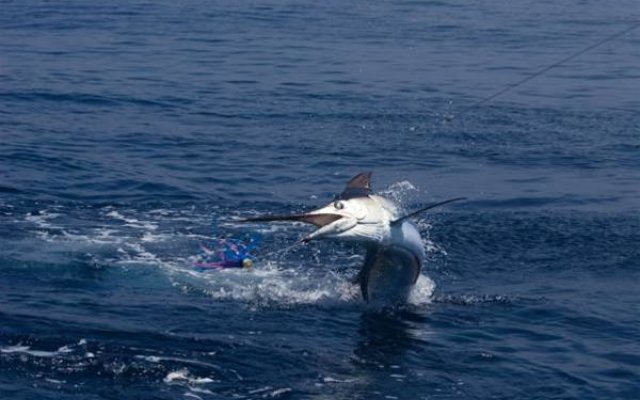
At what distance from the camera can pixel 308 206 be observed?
32.0 meters

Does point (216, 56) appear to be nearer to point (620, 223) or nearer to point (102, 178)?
point (102, 178)

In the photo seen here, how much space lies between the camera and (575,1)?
235 feet

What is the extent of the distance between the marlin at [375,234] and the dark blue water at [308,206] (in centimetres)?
76

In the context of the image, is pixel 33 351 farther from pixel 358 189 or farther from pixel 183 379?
pixel 358 189

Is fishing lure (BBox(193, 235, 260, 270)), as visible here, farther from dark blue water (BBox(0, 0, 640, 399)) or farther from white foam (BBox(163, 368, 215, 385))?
white foam (BBox(163, 368, 215, 385))

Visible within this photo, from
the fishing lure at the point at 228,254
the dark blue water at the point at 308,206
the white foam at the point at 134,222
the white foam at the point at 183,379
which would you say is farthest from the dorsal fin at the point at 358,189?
the white foam at the point at 134,222

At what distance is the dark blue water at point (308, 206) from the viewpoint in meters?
21.5

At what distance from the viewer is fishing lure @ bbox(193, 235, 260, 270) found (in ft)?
89.2

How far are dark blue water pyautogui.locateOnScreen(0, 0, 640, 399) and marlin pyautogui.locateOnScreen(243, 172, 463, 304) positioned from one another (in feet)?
2.49

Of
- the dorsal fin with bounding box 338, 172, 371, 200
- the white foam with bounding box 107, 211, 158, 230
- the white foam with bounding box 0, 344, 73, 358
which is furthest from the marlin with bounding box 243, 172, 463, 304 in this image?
the white foam with bounding box 107, 211, 158, 230

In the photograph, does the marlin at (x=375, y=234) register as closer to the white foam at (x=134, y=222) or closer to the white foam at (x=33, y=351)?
the white foam at (x=33, y=351)

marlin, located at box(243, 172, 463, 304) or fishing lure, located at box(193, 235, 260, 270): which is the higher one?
marlin, located at box(243, 172, 463, 304)

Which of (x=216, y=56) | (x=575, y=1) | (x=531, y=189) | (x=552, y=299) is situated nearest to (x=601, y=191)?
(x=531, y=189)

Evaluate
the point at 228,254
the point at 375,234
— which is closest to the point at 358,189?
the point at 375,234
